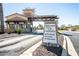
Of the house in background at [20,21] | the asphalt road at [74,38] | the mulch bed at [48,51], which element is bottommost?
the mulch bed at [48,51]

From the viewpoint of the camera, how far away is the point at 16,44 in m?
3.05

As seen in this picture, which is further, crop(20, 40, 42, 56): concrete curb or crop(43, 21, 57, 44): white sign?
crop(43, 21, 57, 44): white sign

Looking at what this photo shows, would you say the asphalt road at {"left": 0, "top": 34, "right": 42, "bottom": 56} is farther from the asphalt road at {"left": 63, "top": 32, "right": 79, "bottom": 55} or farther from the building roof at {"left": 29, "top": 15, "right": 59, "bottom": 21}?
the asphalt road at {"left": 63, "top": 32, "right": 79, "bottom": 55}

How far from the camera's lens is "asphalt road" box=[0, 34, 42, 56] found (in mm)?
2936

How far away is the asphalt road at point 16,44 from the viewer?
2.94 m

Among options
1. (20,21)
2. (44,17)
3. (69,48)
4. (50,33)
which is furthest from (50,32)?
(20,21)

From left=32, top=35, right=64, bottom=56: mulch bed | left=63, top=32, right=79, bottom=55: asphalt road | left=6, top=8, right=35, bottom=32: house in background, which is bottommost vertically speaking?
left=32, top=35, right=64, bottom=56: mulch bed

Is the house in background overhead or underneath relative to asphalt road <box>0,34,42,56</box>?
overhead

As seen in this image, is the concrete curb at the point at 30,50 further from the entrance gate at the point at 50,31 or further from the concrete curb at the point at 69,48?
the concrete curb at the point at 69,48

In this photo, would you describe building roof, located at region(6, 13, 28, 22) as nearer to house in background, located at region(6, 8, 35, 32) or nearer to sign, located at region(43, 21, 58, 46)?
house in background, located at region(6, 8, 35, 32)

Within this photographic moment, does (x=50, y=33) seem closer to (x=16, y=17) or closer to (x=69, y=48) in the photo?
(x=69, y=48)

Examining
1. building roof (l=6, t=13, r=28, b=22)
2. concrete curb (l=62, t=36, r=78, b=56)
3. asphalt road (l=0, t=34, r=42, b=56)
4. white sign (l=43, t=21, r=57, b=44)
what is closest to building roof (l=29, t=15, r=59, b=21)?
white sign (l=43, t=21, r=57, b=44)

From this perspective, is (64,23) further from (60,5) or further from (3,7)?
(3,7)

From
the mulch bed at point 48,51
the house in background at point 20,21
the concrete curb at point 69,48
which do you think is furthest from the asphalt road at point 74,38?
the house in background at point 20,21
